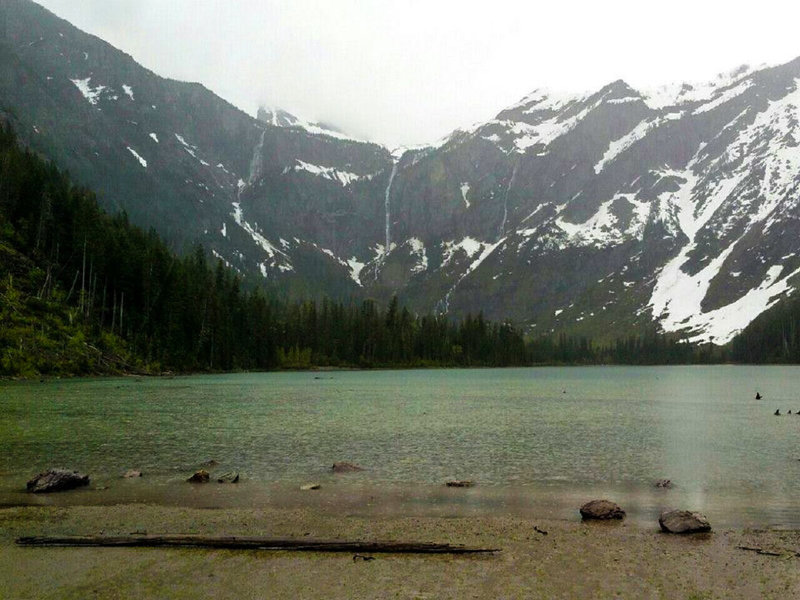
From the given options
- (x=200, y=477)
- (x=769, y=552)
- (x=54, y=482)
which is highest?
(x=769, y=552)

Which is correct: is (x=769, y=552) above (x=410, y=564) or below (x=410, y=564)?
above

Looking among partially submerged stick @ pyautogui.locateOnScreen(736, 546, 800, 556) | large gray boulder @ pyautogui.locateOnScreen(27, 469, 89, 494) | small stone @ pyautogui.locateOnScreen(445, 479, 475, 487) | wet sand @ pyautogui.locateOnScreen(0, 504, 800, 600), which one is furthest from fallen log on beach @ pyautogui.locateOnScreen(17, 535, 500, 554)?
small stone @ pyautogui.locateOnScreen(445, 479, 475, 487)

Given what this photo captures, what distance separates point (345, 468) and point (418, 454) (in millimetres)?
7132

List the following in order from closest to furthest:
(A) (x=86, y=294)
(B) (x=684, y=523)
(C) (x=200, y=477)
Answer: (B) (x=684, y=523) → (C) (x=200, y=477) → (A) (x=86, y=294)

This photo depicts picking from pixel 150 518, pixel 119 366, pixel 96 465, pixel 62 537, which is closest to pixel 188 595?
pixel 62 537

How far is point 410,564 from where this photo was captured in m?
16.4

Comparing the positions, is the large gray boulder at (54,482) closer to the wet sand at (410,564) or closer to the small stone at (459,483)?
the wet sand at (410,564)

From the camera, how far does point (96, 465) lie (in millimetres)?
33188

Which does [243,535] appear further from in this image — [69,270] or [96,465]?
[69,270]

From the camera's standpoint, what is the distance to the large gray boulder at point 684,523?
19.9m

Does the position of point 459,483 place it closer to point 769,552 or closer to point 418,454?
point 418,454

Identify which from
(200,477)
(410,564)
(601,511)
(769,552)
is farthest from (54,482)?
(769,552)

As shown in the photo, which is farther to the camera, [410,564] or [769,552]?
[769,552]

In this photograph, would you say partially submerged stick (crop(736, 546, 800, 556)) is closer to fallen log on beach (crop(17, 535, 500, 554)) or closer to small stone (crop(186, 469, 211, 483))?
fallen log on beach (crop(17, 535, 500, 554))
